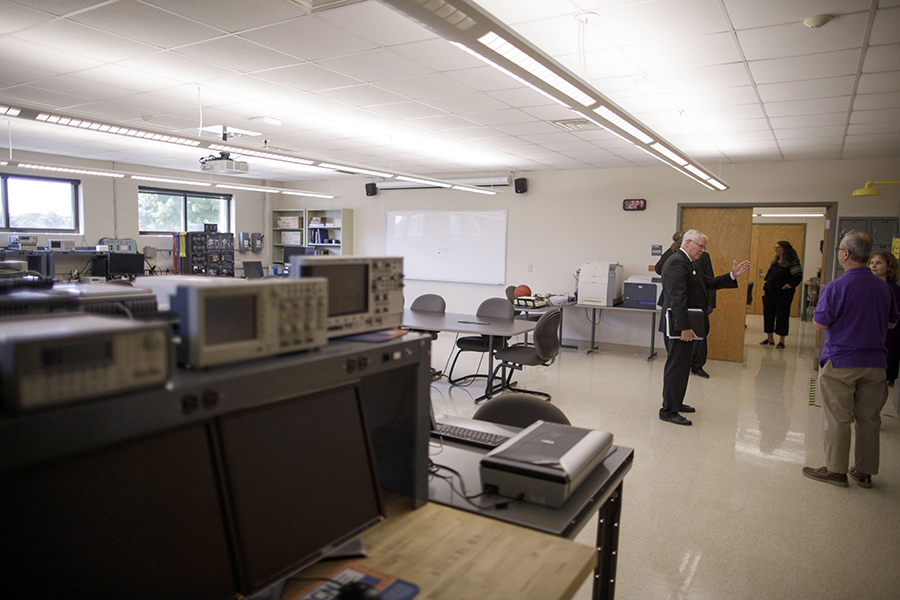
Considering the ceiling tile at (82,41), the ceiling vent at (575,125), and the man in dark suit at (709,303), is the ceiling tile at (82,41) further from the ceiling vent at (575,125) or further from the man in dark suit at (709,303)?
the man in dark suit at (709,303)

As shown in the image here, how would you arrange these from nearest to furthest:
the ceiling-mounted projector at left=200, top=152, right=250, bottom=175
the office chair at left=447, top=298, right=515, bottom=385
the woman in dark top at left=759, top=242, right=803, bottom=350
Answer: the office chair at left=447, top=298, right=515, bottom=385
the ceiling-mounted projector at left=200, top=152, right=250, bottom=175
the woman in dark top at left=759, top=242, right=803, bottom=350

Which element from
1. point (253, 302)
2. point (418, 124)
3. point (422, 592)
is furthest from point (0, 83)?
point (422, 592)

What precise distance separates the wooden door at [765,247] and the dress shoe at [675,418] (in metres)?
9.63

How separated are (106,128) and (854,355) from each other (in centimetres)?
569

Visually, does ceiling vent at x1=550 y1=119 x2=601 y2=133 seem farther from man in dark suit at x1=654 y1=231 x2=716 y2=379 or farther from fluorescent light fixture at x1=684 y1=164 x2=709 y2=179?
man in dark suit at x1=654 y1=231 x2=716 y2=379

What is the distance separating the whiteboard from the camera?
9477 mm

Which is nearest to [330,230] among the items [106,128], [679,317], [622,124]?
[106,128]

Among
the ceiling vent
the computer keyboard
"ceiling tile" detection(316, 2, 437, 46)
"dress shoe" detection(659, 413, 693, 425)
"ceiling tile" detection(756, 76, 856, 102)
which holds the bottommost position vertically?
"dress shoe" detection(659, 413, 693, 425)

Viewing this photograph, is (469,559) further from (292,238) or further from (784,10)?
(292,238)

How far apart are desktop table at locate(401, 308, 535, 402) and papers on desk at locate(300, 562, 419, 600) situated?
3788 millimetres

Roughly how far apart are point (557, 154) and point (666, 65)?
11.9 feet

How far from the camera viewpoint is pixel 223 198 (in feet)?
37.2

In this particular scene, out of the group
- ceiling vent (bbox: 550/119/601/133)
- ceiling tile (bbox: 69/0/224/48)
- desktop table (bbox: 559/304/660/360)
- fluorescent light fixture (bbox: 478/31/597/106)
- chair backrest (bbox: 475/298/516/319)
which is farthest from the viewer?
desktop table (bbox: 559/304/660/360)

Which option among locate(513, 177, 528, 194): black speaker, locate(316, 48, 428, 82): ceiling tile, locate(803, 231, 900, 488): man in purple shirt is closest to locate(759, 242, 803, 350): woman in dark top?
locate(513, 177, 528, 194): black speaker
